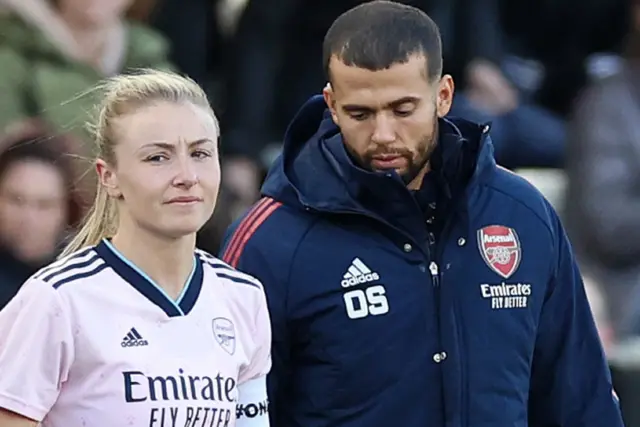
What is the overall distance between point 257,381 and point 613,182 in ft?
11.8

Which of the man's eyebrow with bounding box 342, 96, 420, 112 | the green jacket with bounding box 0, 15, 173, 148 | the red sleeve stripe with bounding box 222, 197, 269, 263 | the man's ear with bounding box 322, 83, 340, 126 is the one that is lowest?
the red sleeve stripe with bounding box 222, 197, 269, 263

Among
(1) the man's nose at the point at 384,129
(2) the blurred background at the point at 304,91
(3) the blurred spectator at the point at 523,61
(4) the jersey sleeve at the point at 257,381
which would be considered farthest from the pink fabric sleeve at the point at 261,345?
(3) the blurred spectator at the point at 523,61

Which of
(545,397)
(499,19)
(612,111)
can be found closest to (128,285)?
(545,397)

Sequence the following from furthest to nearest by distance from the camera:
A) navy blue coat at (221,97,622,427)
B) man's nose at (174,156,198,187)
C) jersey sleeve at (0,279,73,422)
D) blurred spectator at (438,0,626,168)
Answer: blurred spectator at (438,0,626,168) → navy blue coat at (221,97,622,427) → man's nose at (174,156,198,187) → jersey sleeve at (0,279,73,422)

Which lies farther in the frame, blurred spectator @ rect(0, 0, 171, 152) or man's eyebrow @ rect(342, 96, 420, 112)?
blurred spectator @ rect(0, 0, 171, 152)

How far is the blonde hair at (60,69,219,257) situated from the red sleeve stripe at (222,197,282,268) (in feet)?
1.30

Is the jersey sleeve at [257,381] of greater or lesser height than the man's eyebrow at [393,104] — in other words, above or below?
below

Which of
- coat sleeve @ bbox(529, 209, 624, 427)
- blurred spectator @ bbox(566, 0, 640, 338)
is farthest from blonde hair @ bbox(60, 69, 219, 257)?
blurred spectator @ bbox(566, 0, 640, 338)

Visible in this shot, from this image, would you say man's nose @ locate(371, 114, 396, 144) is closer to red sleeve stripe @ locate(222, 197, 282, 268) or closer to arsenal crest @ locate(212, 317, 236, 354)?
red sleeve stripe @ locate(222, 197, 282, 268)

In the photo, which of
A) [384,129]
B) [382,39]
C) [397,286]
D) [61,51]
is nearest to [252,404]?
[397,286]

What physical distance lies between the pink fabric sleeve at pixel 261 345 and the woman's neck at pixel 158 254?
0.21m

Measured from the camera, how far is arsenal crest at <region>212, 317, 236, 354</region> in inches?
134

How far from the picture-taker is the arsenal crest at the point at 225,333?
134 inches

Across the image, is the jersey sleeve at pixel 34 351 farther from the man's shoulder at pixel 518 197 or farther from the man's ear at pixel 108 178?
the man's shoulder at pixel 518 197
